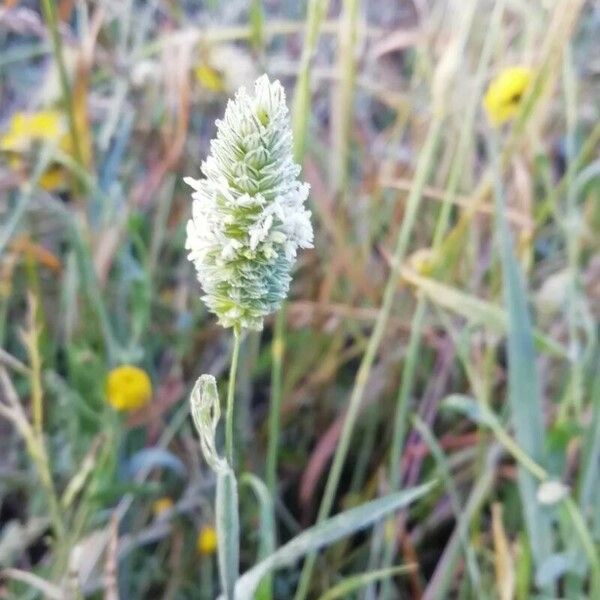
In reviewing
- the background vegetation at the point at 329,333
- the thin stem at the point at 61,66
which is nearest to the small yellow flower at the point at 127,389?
the background vegetation at the point at 329,333

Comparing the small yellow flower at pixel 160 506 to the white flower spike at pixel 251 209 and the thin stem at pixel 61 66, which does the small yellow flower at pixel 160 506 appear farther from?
the white flower spike at pixel 251 209

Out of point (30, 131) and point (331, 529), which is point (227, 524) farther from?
point (30, 131)

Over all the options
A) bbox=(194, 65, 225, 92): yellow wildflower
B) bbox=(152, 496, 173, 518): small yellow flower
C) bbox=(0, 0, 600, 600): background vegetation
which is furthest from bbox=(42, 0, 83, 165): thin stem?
bbox=(152, 496, 173, 518): small yellow flower

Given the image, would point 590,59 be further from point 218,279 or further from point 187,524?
point 218,279

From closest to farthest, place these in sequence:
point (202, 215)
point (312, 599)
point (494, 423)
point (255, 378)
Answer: point (202, 215)
point (494, 423)
point (312, 599)
point (255, 378)

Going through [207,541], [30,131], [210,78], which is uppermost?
[210,78]

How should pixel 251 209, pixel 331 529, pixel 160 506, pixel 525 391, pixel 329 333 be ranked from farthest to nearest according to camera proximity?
pixel 329 333, pixel 160 506, pixel 525 391, pixel 331 529, pixel 251 209

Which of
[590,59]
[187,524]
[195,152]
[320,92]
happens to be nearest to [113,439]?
[187,524]

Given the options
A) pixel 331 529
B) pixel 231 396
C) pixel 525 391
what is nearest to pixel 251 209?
pixel 231 396
